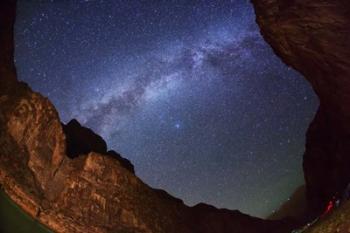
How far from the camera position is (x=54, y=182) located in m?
21.8

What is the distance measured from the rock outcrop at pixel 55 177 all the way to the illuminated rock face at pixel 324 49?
15.4 metres

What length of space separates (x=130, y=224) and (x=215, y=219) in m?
14.5

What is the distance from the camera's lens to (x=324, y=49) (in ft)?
78.9

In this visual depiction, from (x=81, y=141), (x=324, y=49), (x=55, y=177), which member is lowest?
(x=81, y=141)

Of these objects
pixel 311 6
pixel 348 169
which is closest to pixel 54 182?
pixel 311 6

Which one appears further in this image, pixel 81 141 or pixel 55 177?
pixel 81 141

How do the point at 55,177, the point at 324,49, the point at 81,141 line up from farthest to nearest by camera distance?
the point at 81,141
the point at 324,49
the point at 55,177

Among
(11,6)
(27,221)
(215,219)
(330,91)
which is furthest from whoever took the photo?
(215,219)

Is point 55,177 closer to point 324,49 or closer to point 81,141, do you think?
point 81,141

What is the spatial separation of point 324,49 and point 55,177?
19386 millimetres

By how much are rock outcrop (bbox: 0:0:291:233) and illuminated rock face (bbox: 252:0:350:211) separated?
15352mm

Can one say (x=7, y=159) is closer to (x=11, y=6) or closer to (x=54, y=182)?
(x=54, y=182)

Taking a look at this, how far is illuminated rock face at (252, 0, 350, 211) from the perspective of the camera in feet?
72.2

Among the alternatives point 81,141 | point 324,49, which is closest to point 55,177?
point 81,141
